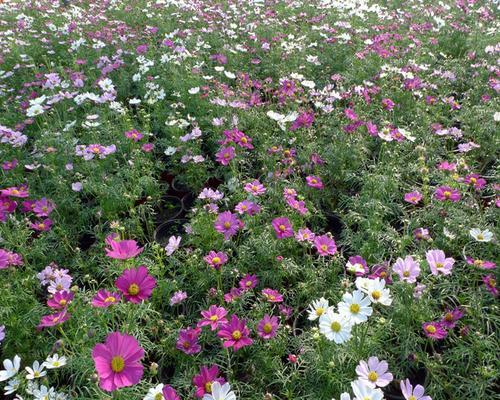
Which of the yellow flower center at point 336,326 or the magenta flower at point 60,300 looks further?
the magenta flower at point 60,300

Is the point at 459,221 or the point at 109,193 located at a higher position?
the point at 459,221

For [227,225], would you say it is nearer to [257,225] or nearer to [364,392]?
[257,225]

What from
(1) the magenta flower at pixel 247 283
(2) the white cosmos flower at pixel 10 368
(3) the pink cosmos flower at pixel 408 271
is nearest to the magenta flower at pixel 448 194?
(3) the pink cosmos flower at pixel 408 271

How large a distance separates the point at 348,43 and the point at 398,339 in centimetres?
395

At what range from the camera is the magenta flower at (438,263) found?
1521 mm

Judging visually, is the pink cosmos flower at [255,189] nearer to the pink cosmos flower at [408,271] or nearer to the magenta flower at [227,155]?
the magenta flower at [227,155]

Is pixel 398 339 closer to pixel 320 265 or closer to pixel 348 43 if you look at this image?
pixel 320 265

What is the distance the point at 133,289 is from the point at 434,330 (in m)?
1.06

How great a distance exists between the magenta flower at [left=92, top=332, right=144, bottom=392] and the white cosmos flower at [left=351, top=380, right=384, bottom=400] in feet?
1.90

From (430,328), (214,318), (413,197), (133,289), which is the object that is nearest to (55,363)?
(133,289)

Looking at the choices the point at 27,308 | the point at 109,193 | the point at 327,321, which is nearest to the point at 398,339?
the point at 327,321

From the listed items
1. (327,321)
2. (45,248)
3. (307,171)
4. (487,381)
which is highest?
(327,321)

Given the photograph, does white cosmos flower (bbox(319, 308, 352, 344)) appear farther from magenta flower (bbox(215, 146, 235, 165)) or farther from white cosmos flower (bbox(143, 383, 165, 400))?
magenta flower (bbox(215, 146, 235, 165))

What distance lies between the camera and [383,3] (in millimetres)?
7023
